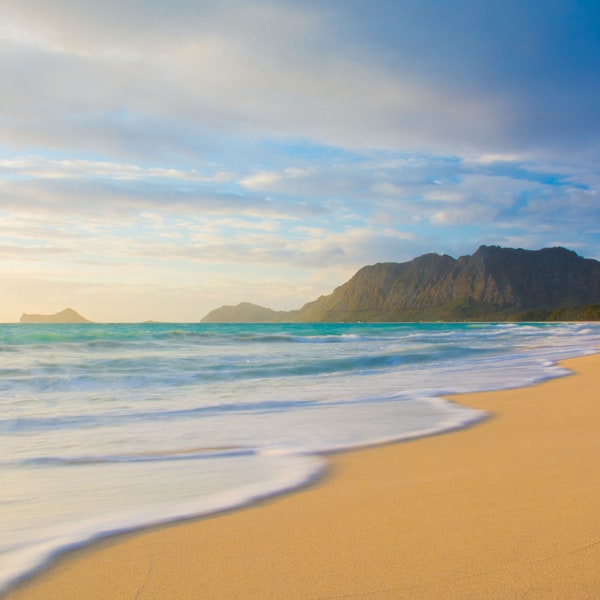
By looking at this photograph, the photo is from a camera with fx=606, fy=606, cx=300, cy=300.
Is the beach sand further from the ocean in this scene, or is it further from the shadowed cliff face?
the shadowed cliff face

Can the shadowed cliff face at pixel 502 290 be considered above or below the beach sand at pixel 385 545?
above

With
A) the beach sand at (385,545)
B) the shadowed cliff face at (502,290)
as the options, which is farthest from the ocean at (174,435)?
the shadowed cliff face at (502,290)

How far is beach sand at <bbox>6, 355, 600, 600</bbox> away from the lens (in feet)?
7.75

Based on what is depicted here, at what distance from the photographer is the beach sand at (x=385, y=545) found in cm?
236

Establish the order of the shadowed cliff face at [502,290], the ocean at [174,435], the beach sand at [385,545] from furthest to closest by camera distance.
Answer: the shadowed cliff face at [502,290]
the ocean at [174,435]
the beach sand at [385,545]

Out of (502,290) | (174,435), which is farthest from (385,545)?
(502,290)

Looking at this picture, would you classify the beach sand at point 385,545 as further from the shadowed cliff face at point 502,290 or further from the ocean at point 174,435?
the shadowed cliff face at point 502,290

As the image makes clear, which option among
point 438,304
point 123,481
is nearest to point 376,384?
point 123,481

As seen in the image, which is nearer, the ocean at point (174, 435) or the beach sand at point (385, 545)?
the beach sand at point (385, 545)

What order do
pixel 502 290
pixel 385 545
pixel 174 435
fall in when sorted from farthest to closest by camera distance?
pixel 502 290 → pixel 174 435 → pixel 385 545

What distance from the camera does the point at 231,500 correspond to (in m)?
3.72

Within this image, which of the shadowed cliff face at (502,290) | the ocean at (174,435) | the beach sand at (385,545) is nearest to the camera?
the beach sand at (385,545)

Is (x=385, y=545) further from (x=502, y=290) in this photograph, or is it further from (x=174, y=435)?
(x=502, y=290)

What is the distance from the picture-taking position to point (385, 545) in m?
2.78
